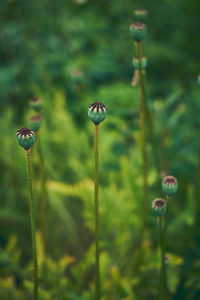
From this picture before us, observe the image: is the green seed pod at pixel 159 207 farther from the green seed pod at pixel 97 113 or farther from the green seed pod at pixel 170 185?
the green seed pod at pixel 97 113

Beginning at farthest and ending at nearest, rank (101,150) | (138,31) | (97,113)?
(101,150)
(138,31)
(97,113)

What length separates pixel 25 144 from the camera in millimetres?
710

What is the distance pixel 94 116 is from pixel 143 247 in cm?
76

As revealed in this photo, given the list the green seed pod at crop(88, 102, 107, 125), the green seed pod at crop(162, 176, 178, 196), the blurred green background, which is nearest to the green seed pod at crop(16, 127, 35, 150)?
the green seed pod at crop(88, 102, 107, 125)

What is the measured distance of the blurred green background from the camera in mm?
1257

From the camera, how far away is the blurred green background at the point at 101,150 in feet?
4.12

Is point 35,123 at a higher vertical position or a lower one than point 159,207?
higher

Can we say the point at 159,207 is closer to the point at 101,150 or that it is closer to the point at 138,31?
the point at 138,31

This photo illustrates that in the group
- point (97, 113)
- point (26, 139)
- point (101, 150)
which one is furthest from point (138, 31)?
point (101, 150)

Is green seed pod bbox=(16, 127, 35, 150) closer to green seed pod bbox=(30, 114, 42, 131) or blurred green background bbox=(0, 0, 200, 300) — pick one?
green seed pod bbox=(30, 114, 42, 131)

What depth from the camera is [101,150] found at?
1.79 m

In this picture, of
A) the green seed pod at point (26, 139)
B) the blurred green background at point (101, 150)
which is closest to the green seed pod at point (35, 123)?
the green seed pod at point (26, 139)

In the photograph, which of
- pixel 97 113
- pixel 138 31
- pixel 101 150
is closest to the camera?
pixel 97 113

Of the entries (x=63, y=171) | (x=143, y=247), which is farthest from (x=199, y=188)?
(x=63, y=171)
